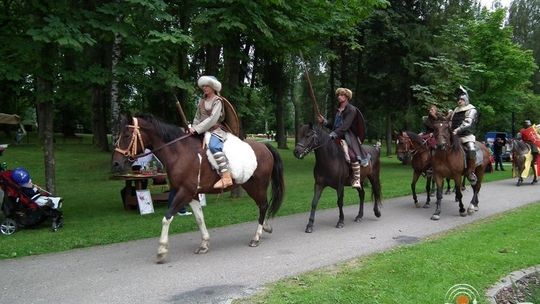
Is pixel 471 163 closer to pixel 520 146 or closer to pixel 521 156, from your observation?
pixel 521 156

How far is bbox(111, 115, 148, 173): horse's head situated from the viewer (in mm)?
7316

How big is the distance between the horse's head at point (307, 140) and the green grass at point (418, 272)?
2622 mm

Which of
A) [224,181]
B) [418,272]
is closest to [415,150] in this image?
[224,181]

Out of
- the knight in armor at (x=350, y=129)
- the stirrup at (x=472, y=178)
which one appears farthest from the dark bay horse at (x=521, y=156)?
the knight in armor at (x=350, y=129)

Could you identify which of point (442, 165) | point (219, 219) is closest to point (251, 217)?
point (219, 219)

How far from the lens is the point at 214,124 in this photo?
806 cm

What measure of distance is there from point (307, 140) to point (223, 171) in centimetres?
226

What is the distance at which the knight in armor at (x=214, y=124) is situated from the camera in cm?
798

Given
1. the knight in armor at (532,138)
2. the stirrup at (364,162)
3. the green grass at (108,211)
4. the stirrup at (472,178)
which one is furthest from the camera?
the knight in armor at (532,138)

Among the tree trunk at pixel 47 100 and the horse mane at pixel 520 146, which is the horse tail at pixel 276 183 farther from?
the horse mane at pixel 520 146

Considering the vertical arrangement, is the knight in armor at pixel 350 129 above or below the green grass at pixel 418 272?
above

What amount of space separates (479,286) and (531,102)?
152 ft

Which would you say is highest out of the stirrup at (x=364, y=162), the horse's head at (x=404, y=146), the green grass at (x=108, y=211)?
the horse's head at (x=404, y=146)

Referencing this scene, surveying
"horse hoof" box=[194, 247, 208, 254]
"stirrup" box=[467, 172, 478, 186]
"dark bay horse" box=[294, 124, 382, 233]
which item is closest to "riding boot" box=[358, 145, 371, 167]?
"dark bay horse" box=[294, 124, 382, 233]
